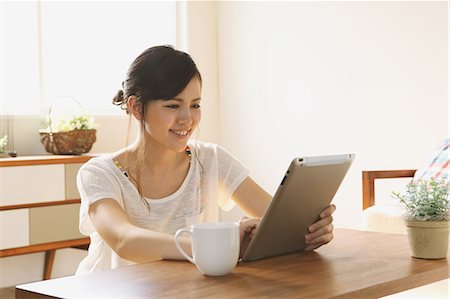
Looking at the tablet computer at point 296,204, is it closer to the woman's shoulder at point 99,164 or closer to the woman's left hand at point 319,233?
the woman's left hand at point 319,233

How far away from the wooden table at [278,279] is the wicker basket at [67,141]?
10.2 ft

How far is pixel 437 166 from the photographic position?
13.1 feet

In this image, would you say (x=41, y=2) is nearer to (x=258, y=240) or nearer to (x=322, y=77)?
(x=322, y=77)

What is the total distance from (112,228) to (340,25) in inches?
146

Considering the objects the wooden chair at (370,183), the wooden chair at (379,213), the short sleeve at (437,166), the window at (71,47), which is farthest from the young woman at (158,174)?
the window at (71,47)

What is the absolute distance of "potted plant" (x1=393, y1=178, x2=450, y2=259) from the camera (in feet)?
4.77

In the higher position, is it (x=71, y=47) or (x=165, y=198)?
(x=71, y=47)

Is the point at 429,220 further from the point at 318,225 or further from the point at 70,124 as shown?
the point at 70,124

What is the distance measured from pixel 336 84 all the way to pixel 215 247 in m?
3.91

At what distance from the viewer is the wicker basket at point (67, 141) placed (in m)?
4.43

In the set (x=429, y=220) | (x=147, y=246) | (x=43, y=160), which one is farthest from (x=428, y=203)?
(x=43, y=160)

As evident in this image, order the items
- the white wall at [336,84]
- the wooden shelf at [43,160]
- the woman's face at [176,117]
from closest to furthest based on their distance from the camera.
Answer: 1. the woman's face at [176,117]
2. the wooden shelf at [43,160]
3. the white wall at [336,84]

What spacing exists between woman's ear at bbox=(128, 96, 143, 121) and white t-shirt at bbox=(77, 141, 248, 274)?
137 mm

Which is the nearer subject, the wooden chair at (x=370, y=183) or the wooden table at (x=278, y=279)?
the wooden table at (x=278, y=279)
